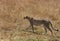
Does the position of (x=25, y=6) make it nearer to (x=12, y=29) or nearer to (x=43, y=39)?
(x=12, y=29)

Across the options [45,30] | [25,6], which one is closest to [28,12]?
[25,6]

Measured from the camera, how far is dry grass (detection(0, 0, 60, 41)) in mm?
12516

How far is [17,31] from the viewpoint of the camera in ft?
43.8

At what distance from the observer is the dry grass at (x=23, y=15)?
12516 millimetres

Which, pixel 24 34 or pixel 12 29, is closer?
pixel 24 34

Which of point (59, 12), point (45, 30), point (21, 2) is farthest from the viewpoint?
point (21, 2)

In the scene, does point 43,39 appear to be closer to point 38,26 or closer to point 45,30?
point 45,30

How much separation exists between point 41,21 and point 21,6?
4.74 metres

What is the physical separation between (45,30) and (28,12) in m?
3.94

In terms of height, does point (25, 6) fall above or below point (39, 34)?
above

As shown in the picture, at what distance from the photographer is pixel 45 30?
42.8 ft

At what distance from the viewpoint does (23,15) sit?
16.1 metres

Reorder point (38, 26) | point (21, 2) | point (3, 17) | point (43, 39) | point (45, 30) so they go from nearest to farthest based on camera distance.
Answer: point (43, 39)
point (45, 30)
point (38, 26)
point (3, 17)
point (21, 2)

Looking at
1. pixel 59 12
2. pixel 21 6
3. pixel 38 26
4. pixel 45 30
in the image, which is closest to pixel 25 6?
pixel 21 6
